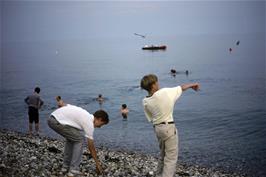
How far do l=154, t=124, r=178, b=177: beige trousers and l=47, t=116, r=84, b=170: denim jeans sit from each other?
7.25ft

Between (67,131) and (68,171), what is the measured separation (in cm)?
144

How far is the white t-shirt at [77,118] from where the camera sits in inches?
333

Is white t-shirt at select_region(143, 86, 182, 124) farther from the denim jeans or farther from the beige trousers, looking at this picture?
the denim jeans

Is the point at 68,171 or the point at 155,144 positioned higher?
the point at 68,171

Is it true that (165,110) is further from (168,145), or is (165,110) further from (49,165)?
(49,165)

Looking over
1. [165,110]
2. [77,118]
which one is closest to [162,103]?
[165,110]

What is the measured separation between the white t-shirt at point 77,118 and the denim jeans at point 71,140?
128mm

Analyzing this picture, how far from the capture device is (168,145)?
312 inches

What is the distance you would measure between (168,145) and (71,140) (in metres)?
2.63

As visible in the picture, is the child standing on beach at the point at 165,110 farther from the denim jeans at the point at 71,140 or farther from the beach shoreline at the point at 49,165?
the beach shoreline at the point at 49,165

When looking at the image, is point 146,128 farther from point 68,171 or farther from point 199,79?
point 199,79

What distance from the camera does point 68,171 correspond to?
31.2 ft

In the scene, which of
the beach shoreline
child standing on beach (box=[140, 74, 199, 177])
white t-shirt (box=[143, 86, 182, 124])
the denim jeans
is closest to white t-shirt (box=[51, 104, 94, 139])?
the denim jeans

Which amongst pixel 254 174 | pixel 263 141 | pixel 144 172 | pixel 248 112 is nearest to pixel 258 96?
pixel 248 112
